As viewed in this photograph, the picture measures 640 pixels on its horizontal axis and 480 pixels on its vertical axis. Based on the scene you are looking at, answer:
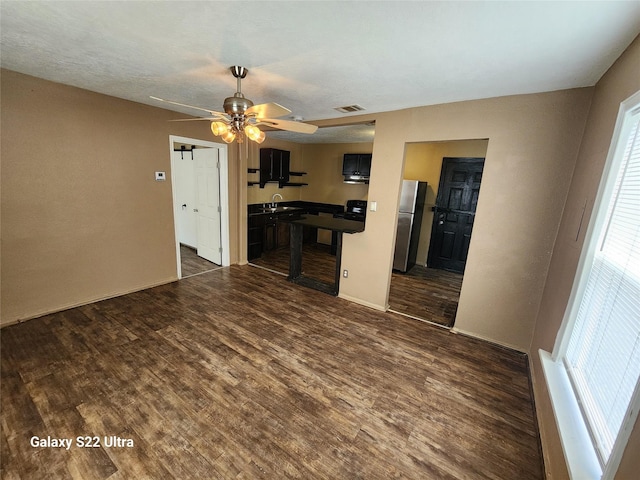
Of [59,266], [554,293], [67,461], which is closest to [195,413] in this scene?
[67,461]

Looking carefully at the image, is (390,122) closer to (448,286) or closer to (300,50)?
(300,50)

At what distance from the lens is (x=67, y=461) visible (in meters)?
1.46

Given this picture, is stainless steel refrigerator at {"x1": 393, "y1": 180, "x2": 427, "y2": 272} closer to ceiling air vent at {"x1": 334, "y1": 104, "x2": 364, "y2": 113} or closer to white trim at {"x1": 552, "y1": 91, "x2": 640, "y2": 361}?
ceiling air vent at {"x1": 334, "y1": 104, "x2": 364, "y2": 113}

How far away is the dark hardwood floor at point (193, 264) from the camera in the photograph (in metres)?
4.41

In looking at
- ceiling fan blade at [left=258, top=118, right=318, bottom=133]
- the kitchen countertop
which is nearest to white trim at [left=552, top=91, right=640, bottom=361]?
ceiling fan blade at [left=258, top=118, right=318, bottom=133]

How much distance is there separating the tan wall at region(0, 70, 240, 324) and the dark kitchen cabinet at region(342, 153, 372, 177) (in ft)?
10.5

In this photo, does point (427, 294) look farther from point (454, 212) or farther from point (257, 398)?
point (257, 398)

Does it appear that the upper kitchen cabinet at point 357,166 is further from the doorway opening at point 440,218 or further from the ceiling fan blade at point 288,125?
the ceiling fan blade at point 288,125

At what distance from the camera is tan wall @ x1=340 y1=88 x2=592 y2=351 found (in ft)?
7.50

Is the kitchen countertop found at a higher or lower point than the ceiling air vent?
lower

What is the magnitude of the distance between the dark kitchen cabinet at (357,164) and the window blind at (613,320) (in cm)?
427

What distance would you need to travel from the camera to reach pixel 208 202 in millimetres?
4727

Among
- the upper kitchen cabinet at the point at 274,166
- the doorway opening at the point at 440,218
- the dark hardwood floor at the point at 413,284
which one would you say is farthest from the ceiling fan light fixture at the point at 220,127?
the upper kitchen cabinet at the point at 274,166

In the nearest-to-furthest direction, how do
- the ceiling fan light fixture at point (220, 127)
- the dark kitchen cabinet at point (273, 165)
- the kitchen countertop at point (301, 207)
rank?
the ceiling fan light fixture at point (220, 127)
the dark kitchen cabinet at point (273, 165)
the kitchen countertop at point (301, 207)
